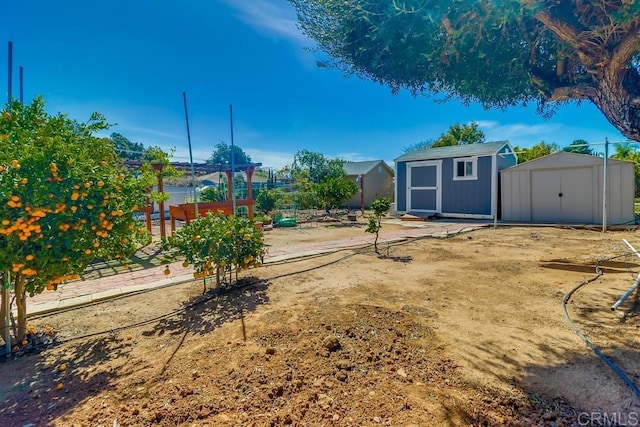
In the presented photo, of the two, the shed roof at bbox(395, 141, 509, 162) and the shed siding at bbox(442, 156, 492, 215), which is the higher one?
the shed roof at bbox(395, 141, 509, 162)

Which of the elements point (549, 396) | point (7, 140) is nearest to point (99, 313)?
point (7, 140)

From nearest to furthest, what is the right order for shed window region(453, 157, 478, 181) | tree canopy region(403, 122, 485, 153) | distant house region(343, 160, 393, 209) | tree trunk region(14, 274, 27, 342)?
tree trunk region(14, 274, 27, 342)
shed window region(453, 157, 478, 181)
distant house region(343, 160, 393, 209)
tree canopy region(403, 122, 485, 153)

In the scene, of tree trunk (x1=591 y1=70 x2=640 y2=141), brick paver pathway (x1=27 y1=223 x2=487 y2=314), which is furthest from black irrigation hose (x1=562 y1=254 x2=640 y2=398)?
brick paver pathway (x1=27 y1=223 x2=487 y2=314)

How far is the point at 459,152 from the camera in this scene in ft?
45.1

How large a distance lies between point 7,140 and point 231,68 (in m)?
9.57

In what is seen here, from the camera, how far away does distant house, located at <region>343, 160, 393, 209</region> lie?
23.0 meters

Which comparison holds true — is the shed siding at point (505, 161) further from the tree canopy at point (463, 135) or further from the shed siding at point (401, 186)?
the tree canopy at point (463, 135)

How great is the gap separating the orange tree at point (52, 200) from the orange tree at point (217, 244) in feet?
2.77

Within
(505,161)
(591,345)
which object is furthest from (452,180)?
(591,345)

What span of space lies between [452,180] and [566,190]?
4042mm

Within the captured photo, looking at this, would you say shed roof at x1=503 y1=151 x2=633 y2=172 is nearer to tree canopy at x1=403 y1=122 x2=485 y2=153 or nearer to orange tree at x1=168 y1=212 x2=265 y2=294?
orange tree at x1=168 y1=212 x2=265 y2=294

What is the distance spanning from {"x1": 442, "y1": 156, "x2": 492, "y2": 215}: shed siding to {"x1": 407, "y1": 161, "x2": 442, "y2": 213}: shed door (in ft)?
1.01

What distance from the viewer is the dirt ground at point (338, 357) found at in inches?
71.9

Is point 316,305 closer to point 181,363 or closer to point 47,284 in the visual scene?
point 181,363
